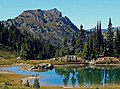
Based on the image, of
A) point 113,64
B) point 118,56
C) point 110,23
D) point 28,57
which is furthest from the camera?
point 28,57

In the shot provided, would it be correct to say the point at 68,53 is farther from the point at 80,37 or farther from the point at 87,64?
the point at 87,64

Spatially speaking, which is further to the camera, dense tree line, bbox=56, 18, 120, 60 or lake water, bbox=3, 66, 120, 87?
dense tree line, bbox=56, 18, 120, 60

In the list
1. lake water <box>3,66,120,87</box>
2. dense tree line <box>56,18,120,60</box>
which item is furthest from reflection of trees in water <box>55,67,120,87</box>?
dense tree line <box>56,18,120,60</box>

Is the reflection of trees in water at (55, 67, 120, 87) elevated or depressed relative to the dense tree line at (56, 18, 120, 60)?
depressed

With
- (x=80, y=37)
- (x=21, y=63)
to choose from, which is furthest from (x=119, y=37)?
(x=21, y=63)

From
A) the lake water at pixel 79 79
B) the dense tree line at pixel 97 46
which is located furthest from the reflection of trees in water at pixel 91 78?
the dense tree line at pixel 97 46

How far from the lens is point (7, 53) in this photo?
626 feet

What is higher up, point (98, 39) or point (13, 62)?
point (98, 39)

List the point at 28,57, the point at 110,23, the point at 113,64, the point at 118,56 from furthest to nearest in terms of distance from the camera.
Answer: the point at 28,57, the point at 110,23, the point at 118,56, the point at 113,64

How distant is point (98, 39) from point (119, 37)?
38.4ft

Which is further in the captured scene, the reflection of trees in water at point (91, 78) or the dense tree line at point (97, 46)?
the dense tree line at point (97, 46)

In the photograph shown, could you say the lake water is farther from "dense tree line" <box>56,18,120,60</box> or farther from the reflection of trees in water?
"dense tree line" <box>56,18,120,60</box>

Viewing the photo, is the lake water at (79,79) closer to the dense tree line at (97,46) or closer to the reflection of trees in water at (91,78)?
the reflection of trees in water at (91,78)

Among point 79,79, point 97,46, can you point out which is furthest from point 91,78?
point 97,46
